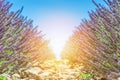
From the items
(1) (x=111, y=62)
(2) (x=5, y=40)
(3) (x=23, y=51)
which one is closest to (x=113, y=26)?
(1) (x=111, y=62)

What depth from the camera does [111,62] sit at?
247 inches

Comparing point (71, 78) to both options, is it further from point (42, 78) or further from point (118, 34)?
point (118, 34)

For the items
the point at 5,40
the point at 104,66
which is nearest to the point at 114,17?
the point at 104,66

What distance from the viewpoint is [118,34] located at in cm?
590

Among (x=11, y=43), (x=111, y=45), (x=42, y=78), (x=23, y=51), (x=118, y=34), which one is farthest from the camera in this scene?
(x=23, y=51)

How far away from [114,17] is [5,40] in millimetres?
2134

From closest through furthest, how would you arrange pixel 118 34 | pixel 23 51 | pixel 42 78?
pixel 118 34 → pixel 42 78 → pixel 23 51

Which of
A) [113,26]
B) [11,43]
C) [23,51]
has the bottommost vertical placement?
[113,26]

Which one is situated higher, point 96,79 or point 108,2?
point 108,2

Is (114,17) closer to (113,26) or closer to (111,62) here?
(113,26)

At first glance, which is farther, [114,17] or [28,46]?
[28,46]

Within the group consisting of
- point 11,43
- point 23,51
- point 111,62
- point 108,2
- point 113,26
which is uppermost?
point 23,51

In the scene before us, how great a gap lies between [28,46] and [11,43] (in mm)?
2017

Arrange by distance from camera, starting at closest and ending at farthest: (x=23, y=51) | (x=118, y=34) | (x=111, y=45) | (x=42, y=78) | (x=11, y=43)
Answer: (x=118, y=34)
(x=111, y=45)
(x=11, y=43)
(x=42, y=78)
(x=23, y=51)
